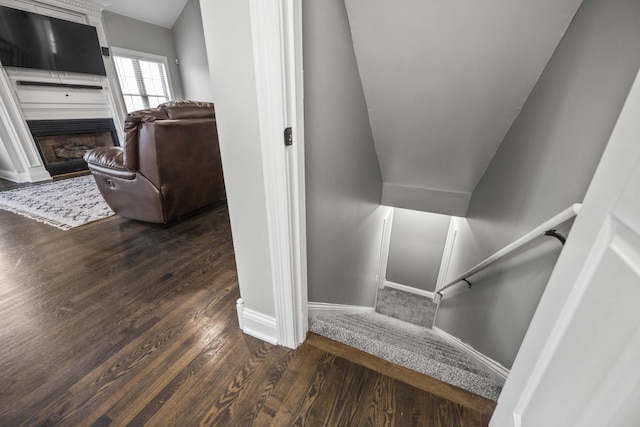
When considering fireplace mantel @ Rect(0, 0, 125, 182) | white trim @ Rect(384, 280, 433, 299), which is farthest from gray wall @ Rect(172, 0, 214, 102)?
white trim @ Rect(384, 280, 433, 299)

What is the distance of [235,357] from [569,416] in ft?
3.79

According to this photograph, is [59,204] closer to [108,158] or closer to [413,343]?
[108,158]

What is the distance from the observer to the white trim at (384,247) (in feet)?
13.2

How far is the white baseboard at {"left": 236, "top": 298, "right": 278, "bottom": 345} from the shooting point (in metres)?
1.26

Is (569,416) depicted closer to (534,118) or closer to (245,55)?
(245,55)

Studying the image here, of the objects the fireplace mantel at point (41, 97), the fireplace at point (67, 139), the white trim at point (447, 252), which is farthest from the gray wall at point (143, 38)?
the white trim at point (447, 252)

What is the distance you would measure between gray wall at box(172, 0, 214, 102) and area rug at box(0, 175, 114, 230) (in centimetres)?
337

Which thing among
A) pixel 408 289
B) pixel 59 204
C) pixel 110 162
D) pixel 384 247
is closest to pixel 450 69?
pixel 110 162

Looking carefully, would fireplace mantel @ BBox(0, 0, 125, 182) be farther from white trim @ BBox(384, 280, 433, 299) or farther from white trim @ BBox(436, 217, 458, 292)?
white trim @ BBox(436, 217, 458, 292)

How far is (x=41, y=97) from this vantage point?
12.4 ft

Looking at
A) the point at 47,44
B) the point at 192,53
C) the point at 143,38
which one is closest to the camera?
the point at 47,44

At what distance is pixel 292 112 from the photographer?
89 cm

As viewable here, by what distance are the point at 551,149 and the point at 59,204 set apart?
14.1ft

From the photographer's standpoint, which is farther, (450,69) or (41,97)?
(41,97)
